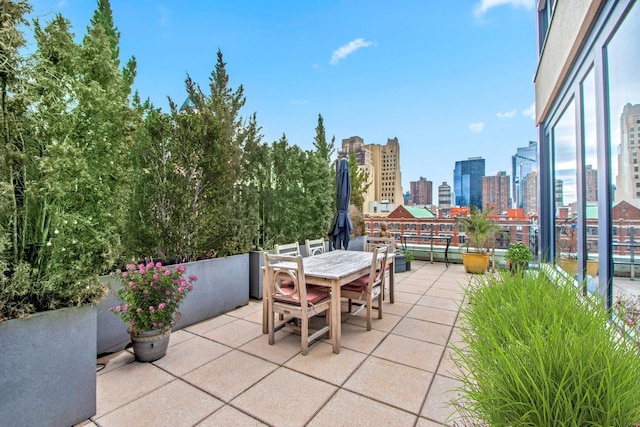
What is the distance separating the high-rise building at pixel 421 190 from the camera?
38.3m

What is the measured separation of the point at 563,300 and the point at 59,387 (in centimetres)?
314

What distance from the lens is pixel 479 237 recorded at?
251 inches

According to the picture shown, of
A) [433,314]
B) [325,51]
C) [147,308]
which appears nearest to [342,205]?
[433,314]

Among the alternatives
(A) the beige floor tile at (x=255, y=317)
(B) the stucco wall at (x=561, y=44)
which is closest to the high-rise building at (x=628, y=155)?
(B) the stucco wall at (x=561, y=44)

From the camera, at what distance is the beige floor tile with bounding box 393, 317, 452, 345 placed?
3.06 m

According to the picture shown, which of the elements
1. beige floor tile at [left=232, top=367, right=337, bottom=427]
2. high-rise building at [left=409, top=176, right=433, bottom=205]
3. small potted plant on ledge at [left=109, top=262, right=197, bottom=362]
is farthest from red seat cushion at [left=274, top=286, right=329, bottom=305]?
high-rise building at [left=409, top=176, right=433, bottom=205]

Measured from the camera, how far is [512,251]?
5.44m

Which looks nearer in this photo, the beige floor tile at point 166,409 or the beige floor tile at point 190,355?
the beige floor tile at point 166,409

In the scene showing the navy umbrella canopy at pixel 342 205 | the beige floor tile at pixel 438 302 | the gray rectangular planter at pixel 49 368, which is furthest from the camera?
the navy umbrella canopy at pixel 342 205

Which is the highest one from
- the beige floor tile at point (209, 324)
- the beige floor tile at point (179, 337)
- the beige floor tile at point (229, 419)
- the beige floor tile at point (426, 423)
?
the beige floor tile at point (229, 419)

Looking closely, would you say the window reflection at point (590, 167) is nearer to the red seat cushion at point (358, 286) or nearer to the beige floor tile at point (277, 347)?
the red seat cushion at point (358, 286)

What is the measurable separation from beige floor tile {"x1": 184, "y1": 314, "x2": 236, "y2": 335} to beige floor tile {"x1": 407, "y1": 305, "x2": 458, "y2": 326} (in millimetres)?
2374

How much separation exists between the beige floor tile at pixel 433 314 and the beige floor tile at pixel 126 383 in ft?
9.48

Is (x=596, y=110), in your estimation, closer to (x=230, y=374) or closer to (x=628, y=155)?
(x=628, y=155)
